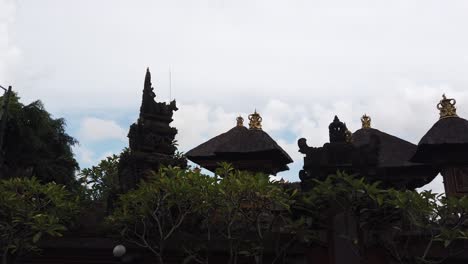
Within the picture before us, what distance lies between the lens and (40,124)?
1249 inches

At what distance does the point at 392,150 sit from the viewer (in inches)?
828

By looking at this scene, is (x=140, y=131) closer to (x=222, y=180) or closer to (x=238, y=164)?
(x=222, y=180)

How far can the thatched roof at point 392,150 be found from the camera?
786 inches

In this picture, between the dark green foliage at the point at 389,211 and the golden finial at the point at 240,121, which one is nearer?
the dark green foliage at the point at 389,211

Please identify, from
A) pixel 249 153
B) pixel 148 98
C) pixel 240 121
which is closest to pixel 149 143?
pixel 148 98

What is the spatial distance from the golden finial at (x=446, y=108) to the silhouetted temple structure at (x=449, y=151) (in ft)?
1.54

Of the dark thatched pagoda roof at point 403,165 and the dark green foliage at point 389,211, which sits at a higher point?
the dark thatched pagoda roof at point 403,165

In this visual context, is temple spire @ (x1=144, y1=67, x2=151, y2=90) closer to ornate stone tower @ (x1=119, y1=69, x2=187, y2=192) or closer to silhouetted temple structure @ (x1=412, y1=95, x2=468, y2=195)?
ornate stone tower @ (x1=119, y1=69, x2=187, y2=192)

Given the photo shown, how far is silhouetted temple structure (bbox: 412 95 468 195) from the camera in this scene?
16.6 meters

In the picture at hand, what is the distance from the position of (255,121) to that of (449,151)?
9.02m

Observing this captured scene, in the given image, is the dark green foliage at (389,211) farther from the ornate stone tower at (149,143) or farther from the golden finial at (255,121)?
the golden finial at (255,121)

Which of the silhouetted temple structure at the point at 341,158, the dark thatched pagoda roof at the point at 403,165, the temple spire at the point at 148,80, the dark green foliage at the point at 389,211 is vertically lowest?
the dark green foliage at the point at 389,211

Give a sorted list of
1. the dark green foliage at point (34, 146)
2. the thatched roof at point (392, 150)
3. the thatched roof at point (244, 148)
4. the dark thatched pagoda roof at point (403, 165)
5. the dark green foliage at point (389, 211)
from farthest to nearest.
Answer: the dark green foliage at point (34, 146)
the thatched roof at point (244, 148)
the thatched roof at point (392, 150)
the dark thatched pagoda roof at point (403, 165)
the dark green foliage at point (389, 211)

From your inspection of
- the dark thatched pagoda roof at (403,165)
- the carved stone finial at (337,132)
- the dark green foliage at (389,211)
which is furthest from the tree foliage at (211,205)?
the dark thatched pagoda roof at (403,165)
